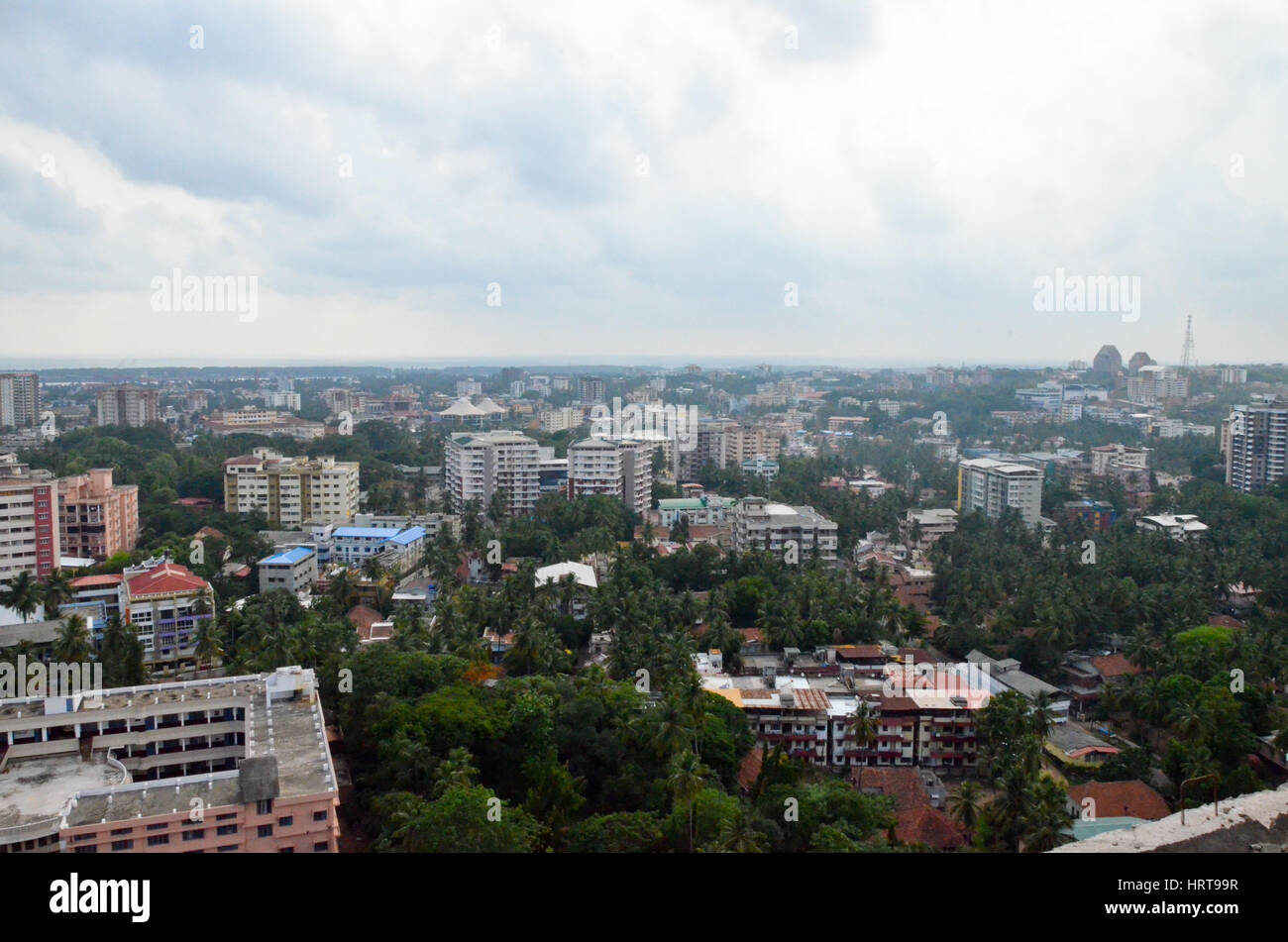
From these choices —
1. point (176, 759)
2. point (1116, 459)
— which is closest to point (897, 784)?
point (176, 759)

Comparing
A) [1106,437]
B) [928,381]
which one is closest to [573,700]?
[1106,437]

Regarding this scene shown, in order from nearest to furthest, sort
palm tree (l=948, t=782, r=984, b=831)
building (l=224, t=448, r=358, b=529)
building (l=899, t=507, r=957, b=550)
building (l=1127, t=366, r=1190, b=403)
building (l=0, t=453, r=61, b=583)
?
palm tree (l=948, t=782, r=984, b=831) → building (l=0, t=453, r=61, b=583) → building (l=224, t=448, r=358, b=529) → building (l=899, t=507, r=957, b=550) → building (l=1127, t=366, r=1190, b=403)

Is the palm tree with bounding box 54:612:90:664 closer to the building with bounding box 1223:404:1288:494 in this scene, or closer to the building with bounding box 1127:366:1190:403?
the building with bounding box 1223:404:1288:494

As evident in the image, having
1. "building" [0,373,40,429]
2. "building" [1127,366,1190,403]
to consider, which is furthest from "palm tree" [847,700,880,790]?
"building" [1127,366,1190,403]
